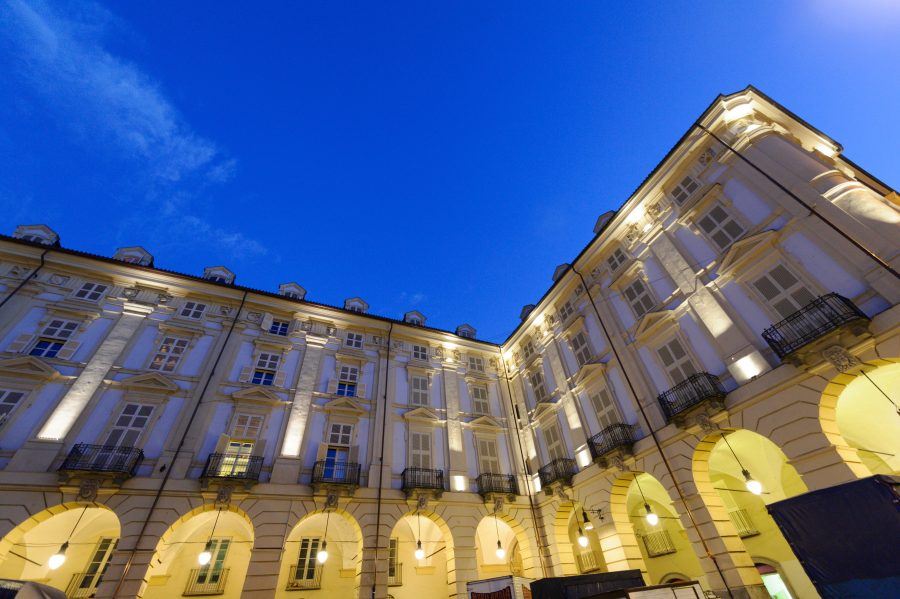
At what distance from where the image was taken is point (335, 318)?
21125 millimetres

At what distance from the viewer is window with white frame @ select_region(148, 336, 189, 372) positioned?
53.0ft

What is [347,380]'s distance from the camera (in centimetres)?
1914

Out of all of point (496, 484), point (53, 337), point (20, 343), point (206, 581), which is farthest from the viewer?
point (496, 484)

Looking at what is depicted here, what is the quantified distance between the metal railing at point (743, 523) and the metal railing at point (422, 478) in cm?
1153

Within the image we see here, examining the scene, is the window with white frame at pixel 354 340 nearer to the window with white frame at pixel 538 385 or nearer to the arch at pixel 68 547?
the window with white frame at pixel 538 385

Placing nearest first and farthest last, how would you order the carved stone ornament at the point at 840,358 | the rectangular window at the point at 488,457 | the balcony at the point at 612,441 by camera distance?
the carved stone ornament at the point at 840,358, the balcony at the point at 612,441, the rectangular window at the point at 488,457

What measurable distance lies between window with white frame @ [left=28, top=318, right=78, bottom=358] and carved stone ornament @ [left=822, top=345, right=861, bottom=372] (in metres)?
25.0

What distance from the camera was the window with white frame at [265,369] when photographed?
1758 cm

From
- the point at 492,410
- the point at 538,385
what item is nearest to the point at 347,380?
the point at 492,410

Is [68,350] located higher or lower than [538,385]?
lower

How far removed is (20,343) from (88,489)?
22.2ft

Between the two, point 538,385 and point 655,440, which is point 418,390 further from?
point 655,440

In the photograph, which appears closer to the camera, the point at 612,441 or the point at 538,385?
the point at 612,441

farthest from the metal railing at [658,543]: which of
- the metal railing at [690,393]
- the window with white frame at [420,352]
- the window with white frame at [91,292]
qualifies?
the window with white frame at [91,292]
